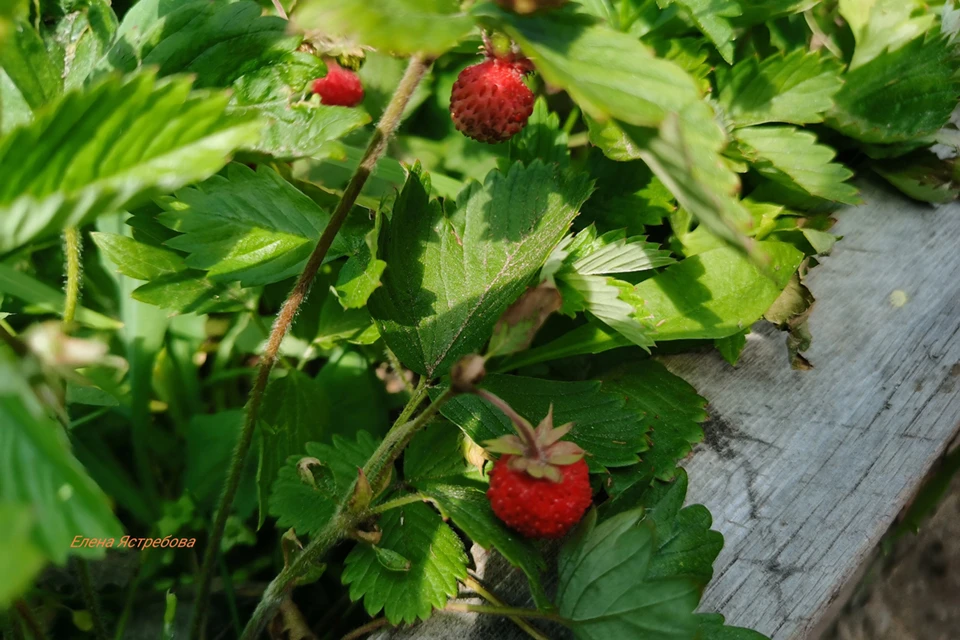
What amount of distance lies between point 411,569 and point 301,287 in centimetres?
37

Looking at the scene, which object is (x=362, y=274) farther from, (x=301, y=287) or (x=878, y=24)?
(x=878, y=24)

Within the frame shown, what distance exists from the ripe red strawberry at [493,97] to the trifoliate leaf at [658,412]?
0.40 m

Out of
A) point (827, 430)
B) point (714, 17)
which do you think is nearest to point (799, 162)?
point (714, 17)

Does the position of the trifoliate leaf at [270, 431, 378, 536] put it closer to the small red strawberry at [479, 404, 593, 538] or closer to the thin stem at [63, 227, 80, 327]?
the small red strawberry at [479, 404, 593, 538]

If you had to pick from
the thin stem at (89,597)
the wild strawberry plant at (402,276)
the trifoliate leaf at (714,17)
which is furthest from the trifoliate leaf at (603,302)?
the thin stem at (89,597)

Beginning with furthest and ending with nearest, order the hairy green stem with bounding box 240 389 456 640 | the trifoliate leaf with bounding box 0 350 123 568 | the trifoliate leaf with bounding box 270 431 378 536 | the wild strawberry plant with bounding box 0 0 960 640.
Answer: the trifoliate leaf with bounding box 270 431 378 536 < the hairy green stem with bounding box 240 389 456 640 < the wild strawberry plant with bounding box 0 0 960 640 < the trifoliate leaf with bounding box 0 350 123 568

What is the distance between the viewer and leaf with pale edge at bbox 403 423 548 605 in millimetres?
840

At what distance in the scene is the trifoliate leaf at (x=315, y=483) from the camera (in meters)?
0.97

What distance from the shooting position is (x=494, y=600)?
0.92 meters

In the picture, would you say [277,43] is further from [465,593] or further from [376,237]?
[465,593]

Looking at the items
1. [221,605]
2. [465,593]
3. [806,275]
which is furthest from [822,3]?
[221,605]

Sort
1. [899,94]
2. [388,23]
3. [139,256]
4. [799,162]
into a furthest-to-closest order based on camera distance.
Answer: [899,94], [799,162], [139,256], [388,23]

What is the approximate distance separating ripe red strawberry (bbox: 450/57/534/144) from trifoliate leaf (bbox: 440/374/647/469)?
34 cm

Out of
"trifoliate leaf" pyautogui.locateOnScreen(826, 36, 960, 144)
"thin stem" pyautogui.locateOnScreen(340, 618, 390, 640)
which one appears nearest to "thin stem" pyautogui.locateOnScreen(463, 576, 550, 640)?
"thin stem" pyautogui.locateOnScreen(340, 618, 390, 640)
